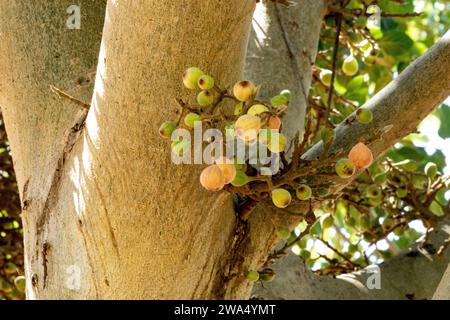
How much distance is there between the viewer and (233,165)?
1.46 meters

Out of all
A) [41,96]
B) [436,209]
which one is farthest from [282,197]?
[436,209]

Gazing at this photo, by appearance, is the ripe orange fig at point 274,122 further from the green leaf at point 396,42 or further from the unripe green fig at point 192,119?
the green leaf at point 396,42

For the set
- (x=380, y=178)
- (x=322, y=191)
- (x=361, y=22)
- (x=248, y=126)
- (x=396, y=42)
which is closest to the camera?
(x=248, y=126)

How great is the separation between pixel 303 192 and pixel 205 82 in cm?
38

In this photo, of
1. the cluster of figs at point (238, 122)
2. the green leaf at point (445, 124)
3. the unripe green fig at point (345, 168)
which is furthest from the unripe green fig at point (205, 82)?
the green leaf at point (445, 124)

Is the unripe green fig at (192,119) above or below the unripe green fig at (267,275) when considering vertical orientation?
above

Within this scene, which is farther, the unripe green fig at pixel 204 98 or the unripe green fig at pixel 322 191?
the unripe green fig at pixel 322 191

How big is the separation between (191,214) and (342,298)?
3.43 feet

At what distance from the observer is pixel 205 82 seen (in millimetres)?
1421

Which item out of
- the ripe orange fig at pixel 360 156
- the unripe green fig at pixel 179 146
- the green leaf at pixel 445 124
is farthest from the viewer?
the green leaf at pixel 445 124

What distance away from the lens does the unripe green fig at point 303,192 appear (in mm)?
1635

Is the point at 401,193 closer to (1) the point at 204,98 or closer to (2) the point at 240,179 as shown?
(2) the point at 240,179

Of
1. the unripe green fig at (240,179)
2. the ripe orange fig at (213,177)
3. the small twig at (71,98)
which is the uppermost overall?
the small twig at (71,98)
